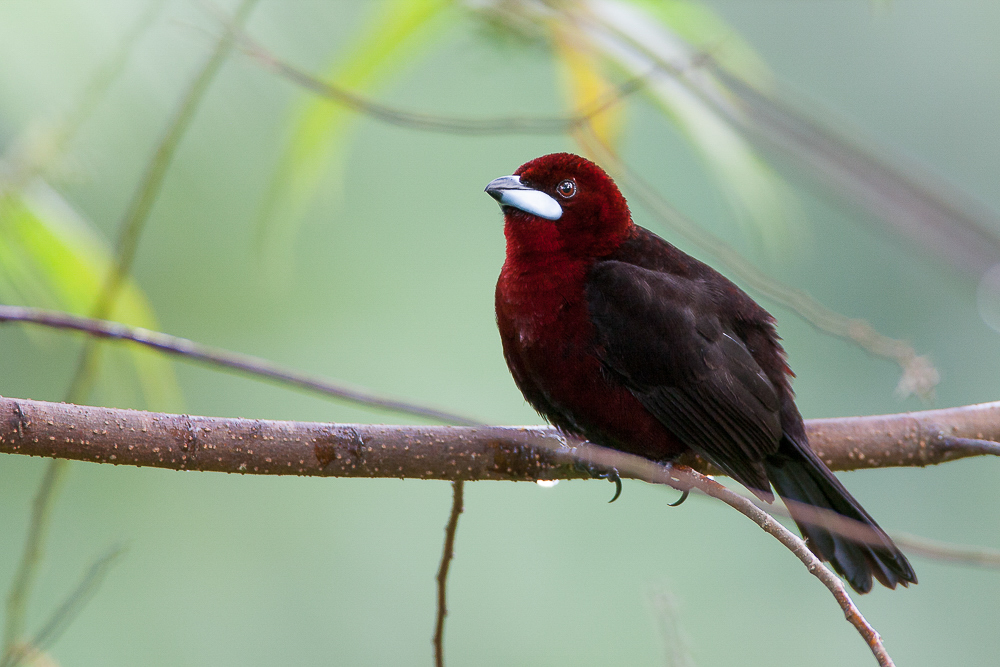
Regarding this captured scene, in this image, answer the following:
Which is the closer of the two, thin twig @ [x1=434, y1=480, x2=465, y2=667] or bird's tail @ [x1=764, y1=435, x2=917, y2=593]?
thin twig @ [x1=434, y1=480, x2=465, y2=667]

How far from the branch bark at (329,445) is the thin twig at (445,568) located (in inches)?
1.9

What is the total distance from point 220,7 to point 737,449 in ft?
4.34

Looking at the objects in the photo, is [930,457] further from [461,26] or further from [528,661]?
[528,661]

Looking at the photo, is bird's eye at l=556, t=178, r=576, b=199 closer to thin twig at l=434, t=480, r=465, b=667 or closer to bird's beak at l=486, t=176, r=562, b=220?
bird's beak at l=486, t=176, r=562, b=220

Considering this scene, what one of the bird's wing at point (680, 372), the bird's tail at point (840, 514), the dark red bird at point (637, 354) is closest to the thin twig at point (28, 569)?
the dark red bird at point (637, 354)

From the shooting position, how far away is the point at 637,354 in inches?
81.3

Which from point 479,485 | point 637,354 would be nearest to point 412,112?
point 637,354

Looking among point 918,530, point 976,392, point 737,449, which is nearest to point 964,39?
point 976,392

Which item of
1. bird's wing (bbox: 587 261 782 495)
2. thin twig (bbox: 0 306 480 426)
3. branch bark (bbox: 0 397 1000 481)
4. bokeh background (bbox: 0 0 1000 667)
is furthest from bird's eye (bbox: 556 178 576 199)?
bokeh background (bbox: 0 0 1000 667)

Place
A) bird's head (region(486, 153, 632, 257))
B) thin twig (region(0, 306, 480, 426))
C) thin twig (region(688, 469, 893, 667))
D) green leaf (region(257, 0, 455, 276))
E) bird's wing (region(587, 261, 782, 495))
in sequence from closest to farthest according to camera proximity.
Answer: thin twig (region(688, 469, 893, 667)) < thin twig (region(0, 306, 480, 426)) < green leaf (region(257, 0, 455, 276)) < bird's wing (region(587, 261, 782, 495)) < bird's head (region(486, 153, 632, 257))

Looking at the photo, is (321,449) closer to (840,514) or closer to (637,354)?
Answer: (637,354)

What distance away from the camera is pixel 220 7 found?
1.80m

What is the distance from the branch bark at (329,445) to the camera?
1.51 meters

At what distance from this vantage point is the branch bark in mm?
1507
